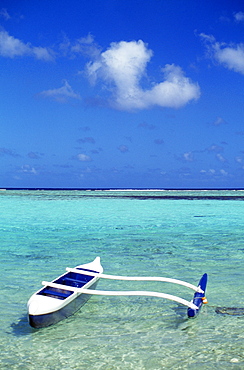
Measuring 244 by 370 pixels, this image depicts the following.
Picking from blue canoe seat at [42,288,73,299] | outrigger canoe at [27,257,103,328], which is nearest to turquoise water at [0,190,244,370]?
outrigger canoe at [27,257,103,328]

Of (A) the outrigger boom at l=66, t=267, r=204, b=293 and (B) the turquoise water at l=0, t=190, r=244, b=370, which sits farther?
(A) the outrigger boom at l=66, t=267, r=204, b=293

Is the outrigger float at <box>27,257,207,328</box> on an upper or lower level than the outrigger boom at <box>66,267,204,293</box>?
lower

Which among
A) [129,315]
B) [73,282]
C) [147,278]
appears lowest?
[129,315]

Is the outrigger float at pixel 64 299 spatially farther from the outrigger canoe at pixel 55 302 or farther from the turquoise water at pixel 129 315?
the turquoise water at pixel 129 315

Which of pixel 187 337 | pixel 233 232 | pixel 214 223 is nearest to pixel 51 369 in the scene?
pixel 187 337

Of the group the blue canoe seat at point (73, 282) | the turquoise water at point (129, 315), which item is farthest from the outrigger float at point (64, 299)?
the turquoise water at point (129, 315)

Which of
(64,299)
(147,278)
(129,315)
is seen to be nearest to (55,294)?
(64,299)

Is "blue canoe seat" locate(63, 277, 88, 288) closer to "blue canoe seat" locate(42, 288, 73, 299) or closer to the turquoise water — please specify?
the turquoise water

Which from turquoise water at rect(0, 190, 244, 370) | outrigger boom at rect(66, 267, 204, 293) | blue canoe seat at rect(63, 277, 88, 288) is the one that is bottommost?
turquoise water at rect(0, 190, 244, 370)

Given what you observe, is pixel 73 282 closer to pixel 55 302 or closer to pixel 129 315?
pixel 129 315

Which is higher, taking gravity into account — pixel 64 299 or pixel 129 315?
pixel 64 299

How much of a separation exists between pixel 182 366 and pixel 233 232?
1427cm

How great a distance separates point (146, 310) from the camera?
23.6ft

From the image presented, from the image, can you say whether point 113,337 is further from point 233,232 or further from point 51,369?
point 233,232
